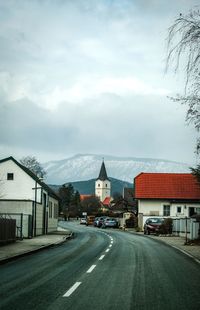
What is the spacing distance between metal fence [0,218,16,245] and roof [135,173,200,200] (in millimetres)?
41147

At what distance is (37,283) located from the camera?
38.9ft

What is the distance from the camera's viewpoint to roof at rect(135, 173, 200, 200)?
69.6 metres

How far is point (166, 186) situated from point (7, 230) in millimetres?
46550

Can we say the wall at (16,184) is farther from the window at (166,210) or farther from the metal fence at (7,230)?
the window at (166,210)

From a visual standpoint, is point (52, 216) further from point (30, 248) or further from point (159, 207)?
point (30, 248)

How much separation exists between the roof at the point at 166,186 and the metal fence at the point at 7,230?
41.1 meters

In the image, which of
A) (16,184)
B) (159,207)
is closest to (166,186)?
(159,207)

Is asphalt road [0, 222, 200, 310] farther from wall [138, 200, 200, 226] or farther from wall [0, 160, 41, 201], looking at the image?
wall [138, 200, 200, 226]

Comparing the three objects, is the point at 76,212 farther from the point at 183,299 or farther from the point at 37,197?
the point at 183,299

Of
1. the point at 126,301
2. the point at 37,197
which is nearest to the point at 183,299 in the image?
the point at 126,301

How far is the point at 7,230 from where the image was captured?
27.5m

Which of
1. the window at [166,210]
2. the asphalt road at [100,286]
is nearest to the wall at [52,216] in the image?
the window at [166,210]

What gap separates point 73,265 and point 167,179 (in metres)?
58.2

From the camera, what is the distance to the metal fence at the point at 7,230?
2609 cm
